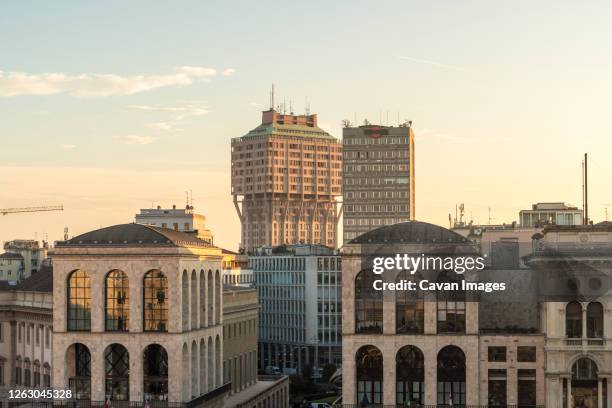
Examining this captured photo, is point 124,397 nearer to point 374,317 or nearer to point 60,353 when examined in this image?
point 60,353

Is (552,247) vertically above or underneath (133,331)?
above

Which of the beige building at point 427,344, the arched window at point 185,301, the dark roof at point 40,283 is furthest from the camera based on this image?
the dark roof at point 40,283

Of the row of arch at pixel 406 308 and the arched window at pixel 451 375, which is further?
the row of arch at pixel 406 308

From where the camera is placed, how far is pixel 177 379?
12850 cm

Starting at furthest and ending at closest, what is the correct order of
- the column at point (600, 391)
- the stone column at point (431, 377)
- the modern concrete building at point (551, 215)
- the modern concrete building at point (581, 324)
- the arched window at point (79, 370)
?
1. the modern concrete building at point (551, 215)
2. the arched window at point (79, 370)
3. the stone column at point (431, 377)
4. the modern concrete building at point (581, 324)
5. the column at point (600, 391)

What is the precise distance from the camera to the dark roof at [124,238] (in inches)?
5103

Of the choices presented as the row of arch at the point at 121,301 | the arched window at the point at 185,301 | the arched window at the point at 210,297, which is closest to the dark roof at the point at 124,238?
the row of arch at the point at 121,301

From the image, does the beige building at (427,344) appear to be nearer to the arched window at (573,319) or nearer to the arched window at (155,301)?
the arched window at (573,319)

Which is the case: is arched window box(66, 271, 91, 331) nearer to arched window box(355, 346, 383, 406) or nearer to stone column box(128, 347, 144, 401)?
stone column box(128, 347, 144, 401)

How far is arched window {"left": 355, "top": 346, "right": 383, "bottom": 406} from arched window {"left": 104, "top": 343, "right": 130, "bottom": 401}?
73.5 feet

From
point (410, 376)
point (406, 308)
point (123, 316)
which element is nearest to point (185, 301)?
point (123, 316)

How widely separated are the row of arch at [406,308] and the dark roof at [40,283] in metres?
38.9

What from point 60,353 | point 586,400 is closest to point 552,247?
point 586,400

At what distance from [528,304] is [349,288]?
57.8ft
